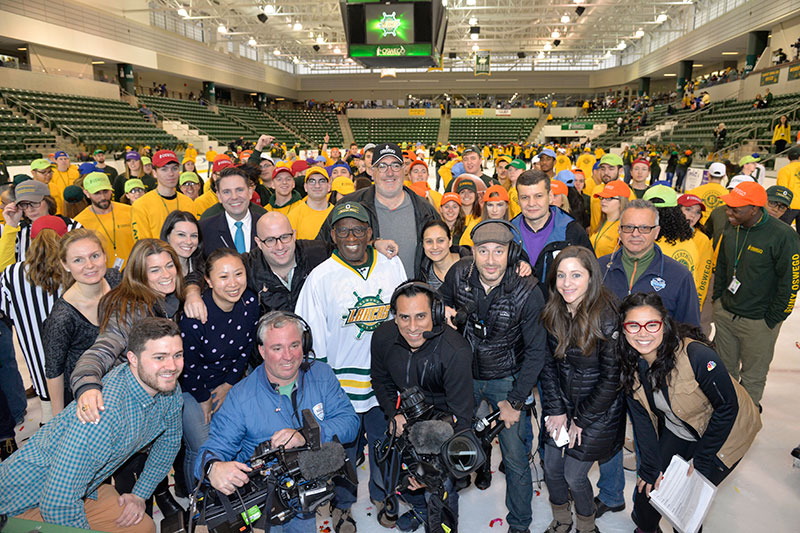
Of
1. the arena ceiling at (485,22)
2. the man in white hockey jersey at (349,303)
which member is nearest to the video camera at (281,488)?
the man in white hockey jersey at (349,303)

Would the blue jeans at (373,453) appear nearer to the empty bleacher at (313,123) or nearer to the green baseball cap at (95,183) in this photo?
the green baseball cap at (95,183)

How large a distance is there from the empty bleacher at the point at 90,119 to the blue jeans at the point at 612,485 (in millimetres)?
18570

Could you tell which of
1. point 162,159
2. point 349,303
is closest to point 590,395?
point 349,303

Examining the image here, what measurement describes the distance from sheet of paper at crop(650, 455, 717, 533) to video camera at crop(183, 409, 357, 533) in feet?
4.94

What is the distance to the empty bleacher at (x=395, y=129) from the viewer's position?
3888cm

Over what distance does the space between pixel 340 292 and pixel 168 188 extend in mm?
2861

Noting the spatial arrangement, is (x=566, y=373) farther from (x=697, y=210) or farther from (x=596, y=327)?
(x=697, y=210)

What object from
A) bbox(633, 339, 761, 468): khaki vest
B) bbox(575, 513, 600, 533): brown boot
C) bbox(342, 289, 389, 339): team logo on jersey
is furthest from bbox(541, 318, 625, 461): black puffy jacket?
bbox(342, 289, 389, 339): team logo on jersey

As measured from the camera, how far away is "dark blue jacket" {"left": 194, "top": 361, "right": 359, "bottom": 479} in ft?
7.47

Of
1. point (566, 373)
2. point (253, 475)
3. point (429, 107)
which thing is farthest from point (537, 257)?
point (429, 107)

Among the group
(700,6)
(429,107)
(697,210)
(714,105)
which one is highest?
(700,6)

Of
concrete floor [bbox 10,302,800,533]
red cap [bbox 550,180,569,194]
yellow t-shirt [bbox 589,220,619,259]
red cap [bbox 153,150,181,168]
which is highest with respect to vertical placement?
red cap [bbox 153,150,181,168]

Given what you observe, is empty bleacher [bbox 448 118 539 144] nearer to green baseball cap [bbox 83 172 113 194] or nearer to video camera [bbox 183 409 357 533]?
green baseball cap [bbox 83 172 113 194]

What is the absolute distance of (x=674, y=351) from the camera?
7.34 ft
